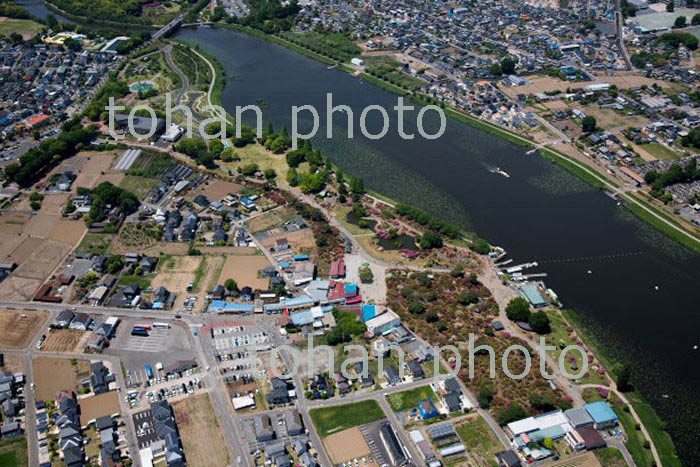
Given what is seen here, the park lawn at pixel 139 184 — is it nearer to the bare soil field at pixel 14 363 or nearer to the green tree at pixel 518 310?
the bare soil field at pixel 14 363

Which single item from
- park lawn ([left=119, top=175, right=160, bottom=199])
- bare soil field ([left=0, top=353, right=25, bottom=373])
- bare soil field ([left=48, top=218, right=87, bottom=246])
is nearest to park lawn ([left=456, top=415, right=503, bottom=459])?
bare soil field ([left=0, top=353, right=25, bottom=373])

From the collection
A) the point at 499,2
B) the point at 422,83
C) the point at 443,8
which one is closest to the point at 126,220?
the point at 422,83

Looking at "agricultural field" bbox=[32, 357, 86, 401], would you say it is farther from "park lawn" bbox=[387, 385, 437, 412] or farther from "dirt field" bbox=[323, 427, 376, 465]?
"park lawn" bbox=[387, 385, 437, 412]

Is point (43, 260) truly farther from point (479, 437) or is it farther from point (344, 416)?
point (479, 437)

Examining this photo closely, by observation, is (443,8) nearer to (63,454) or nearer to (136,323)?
(136,323)

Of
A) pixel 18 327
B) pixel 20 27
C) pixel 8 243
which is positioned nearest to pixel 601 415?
pixel 18 327
